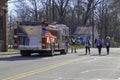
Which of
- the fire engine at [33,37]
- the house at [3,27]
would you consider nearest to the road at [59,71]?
the fire engine at [33,37]

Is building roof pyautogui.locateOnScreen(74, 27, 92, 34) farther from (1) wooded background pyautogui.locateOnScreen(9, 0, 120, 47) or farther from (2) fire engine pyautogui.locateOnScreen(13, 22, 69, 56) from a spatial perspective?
(2) fire engine pyautogui.locateOnScreen(13, 22, 69, 56)

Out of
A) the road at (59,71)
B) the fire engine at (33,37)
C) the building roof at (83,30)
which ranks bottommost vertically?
the road at (59,71)

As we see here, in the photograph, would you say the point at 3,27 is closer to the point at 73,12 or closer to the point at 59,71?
the point at 59,71

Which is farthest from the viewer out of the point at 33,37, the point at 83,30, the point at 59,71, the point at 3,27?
the point at 83,30

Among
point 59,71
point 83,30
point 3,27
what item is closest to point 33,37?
point 3,27

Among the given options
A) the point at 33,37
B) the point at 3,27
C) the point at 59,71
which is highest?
the point at 3,27

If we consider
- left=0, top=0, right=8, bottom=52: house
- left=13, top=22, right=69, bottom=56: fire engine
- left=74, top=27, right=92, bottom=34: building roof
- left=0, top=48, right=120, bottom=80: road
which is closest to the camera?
left=0, top=48, right=120, bottom=80: road

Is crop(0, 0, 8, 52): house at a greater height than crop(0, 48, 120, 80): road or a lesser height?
greater

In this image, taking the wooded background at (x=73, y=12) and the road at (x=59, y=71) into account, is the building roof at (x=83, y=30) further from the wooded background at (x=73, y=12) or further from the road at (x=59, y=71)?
the road at (x=59, y=71)

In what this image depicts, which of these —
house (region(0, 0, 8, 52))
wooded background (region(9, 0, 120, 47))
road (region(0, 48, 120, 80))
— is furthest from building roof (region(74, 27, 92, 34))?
road (region(0, 48, 120, 80))

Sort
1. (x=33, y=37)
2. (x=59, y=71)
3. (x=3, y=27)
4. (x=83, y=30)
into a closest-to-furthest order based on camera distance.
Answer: (x=59, y=71), (x=33, y=37), (x=3, y=27), (x=83, y=30)

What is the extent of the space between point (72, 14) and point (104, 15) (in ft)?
40.9

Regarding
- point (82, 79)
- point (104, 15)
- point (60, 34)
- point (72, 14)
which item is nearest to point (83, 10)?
point (72, 14)

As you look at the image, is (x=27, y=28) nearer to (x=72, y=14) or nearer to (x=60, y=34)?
(x=60, y=34)
